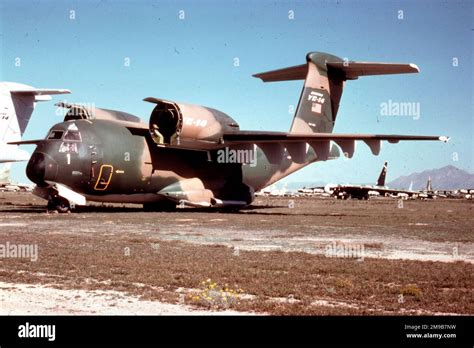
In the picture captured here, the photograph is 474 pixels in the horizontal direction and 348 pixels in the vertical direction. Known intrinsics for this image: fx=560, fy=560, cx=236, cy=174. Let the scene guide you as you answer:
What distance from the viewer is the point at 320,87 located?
3247 cm

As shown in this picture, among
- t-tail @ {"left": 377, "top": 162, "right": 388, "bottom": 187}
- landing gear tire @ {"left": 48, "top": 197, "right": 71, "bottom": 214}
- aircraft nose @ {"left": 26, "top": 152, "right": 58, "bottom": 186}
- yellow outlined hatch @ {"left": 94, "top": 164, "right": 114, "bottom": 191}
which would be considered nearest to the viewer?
aircraft nose @ {"left": 26, "top": 152, "right": 58, "bottom": 186}

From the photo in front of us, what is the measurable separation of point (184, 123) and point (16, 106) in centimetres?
2094

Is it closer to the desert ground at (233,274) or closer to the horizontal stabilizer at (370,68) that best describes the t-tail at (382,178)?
the horizontal stabilizer at (370,68)

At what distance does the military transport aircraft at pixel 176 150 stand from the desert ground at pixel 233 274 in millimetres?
8138

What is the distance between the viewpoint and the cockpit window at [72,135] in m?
24.6

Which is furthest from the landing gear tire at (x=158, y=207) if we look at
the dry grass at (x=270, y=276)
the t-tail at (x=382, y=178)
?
the t-tail at (x=382, y=178)

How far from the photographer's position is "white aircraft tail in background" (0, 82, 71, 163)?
1582 inches

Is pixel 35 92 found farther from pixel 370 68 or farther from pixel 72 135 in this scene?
pixel 370 68

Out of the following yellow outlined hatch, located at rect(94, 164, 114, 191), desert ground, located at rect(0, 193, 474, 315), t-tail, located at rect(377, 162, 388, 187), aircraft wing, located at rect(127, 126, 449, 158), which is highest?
aircraft wing, located at rect(127, 126, 449, 158)

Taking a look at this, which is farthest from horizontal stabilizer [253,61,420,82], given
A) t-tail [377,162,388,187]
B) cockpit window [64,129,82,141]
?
t-tail [377,162,388,187]

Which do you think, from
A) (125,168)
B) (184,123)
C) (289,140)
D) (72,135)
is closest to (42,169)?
(72,135)

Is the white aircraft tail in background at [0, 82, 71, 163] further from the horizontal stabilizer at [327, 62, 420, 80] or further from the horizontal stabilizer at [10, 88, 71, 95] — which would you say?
the horizontal stabilizer at [327, 62, 420, 80]

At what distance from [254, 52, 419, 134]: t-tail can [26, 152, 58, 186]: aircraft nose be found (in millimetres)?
14026

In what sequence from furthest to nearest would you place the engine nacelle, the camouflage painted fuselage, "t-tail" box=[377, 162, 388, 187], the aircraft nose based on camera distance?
"t-tail" box=[377, 162, 388, 187], the engine nacelle, the camouflage painted fuselage, the aircraft nose
